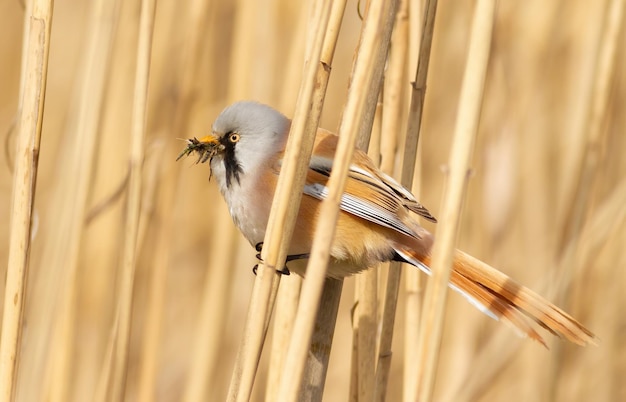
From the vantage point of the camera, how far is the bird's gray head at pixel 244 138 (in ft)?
5.52

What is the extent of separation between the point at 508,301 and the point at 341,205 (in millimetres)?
423

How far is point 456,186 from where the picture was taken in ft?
3.53

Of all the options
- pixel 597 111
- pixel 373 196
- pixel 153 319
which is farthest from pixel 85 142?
pixel 597 111

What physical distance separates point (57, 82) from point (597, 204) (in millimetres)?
2517

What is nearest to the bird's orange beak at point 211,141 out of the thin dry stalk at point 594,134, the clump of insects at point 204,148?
the clump of insects at point 204,148

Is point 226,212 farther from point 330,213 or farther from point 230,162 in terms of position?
point 330,213

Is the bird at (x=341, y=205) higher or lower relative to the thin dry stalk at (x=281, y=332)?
higher

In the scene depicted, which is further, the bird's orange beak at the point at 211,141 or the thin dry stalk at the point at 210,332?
the thin dry stalk at the point at 210,332

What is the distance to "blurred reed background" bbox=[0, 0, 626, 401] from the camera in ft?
5.82

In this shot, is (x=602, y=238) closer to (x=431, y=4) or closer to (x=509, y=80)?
(x=509, y=80)

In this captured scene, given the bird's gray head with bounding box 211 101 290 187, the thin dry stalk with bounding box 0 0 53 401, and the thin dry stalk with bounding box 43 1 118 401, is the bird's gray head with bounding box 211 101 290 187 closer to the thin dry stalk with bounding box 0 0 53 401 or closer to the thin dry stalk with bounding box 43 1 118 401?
the thin dry stalk with bounding box 43 1 118 401

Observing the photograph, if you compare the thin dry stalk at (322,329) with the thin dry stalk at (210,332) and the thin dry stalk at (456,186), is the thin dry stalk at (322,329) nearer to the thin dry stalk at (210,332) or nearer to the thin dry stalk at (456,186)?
the thin dry stalk at (456,186)

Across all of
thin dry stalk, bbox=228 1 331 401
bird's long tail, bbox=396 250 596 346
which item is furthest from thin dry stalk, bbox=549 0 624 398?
thin dry stalk, bbox=228 1 331 401

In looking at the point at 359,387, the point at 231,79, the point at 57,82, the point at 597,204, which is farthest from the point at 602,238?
the point at 57,82
